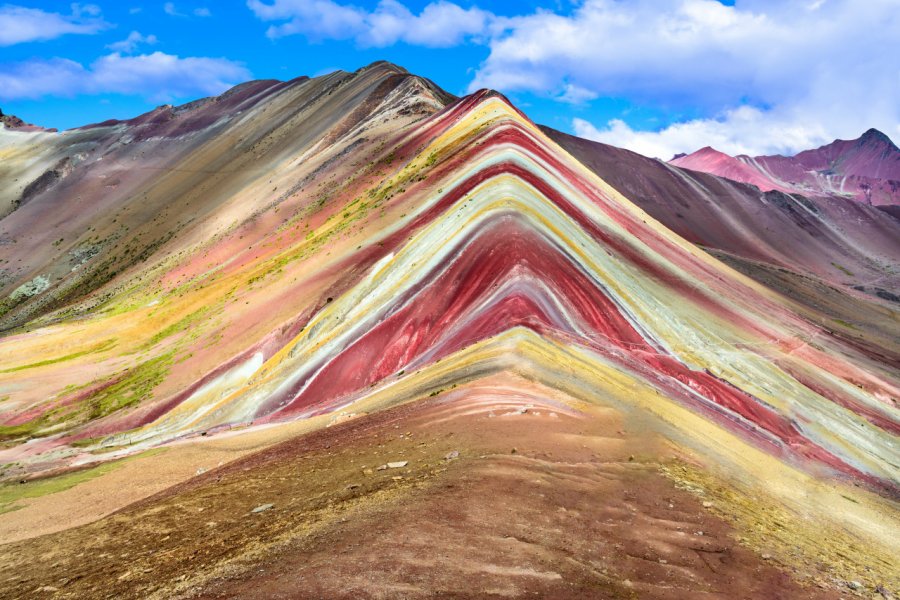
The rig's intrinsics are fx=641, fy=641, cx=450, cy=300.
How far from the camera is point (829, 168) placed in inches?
6678

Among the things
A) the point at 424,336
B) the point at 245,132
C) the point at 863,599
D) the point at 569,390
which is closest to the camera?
the point at 863,599

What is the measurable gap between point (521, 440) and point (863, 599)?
5.88m

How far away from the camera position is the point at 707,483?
12523 mm

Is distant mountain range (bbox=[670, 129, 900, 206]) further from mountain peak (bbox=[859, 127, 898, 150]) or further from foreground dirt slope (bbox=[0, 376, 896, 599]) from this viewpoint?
foreground dirt slope (bbox=[0, 376, 896, 599])

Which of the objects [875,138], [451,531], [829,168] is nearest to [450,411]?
[451,531]

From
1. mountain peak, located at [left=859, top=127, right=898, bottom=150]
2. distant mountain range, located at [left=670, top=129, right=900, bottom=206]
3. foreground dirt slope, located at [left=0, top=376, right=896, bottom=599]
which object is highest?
mountain peak, located at [left=859, top=127, right=898, bottom=150]

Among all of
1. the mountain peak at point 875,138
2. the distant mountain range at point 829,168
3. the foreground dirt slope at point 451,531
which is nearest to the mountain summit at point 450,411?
the foreground dirt slope at point 451,531

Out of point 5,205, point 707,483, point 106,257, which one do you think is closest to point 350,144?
point 106,257

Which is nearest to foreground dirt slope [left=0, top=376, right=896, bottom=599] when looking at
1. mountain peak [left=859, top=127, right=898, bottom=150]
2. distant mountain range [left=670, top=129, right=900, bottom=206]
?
distant mountain range [left=670, top=129, right=900, bottom=206]

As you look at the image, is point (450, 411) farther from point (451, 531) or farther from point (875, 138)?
point (875, 138)

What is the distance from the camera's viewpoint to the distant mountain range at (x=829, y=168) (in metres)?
154

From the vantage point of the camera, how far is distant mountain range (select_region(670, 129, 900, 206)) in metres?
154

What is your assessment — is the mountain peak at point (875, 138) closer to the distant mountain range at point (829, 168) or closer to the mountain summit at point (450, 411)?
the distant mountain range at point (829, 168)

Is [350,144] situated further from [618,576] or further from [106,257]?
[618,576]
